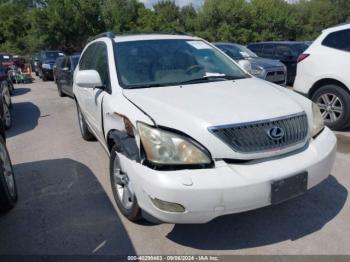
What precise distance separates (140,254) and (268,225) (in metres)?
1.18

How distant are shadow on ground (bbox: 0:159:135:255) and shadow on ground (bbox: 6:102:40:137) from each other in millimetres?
2837

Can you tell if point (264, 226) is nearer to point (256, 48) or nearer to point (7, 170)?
point (7, 170)

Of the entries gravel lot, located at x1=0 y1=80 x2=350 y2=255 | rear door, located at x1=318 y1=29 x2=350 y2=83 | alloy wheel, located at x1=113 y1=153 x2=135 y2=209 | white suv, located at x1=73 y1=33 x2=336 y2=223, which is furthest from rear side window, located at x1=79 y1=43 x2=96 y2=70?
rear door, located at x1=318 y1=29 x2=350 y2=83

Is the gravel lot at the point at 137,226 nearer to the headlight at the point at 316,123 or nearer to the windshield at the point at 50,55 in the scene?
the headlight at the point at 316,123

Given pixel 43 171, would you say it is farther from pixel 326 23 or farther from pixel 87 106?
pixel 326 23

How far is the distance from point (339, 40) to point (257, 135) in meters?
4.14

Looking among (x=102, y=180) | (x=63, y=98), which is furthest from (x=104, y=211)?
(x=63, y=98)

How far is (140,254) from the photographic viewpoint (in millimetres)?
2975

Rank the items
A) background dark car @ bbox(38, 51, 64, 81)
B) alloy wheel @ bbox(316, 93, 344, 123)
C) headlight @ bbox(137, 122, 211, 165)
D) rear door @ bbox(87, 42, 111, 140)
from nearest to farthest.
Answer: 1. headlight @ bbox(137, 122, 211, 165)
2. rear door @ bbox(87, 42, 111, 140)
3. alloy wheel @ bbox(316, 93, 344, 123)
4. background dark car @ bbox(38, 51, 64, 81)

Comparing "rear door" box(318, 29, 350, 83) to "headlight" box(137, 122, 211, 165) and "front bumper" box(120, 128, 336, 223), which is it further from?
"headlight" box(137, 122, 211, 165)

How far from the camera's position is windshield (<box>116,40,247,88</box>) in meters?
3.71

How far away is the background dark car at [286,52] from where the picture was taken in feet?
39.0

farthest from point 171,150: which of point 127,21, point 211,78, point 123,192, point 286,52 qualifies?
point 127,21

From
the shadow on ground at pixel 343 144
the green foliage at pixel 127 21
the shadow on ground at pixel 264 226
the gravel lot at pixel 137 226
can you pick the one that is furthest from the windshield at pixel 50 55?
the shadow on ground at pixel 264 226
